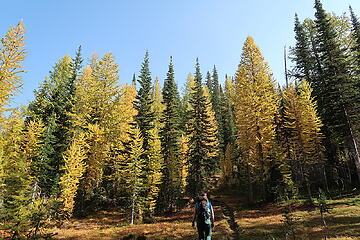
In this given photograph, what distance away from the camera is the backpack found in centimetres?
808

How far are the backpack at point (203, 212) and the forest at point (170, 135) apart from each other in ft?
41.1

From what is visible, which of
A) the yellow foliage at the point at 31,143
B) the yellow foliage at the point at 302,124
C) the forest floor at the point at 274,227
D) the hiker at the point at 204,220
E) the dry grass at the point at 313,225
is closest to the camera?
the hiker at the point at 204,220

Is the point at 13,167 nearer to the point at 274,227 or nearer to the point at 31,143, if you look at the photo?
the point at 31,143

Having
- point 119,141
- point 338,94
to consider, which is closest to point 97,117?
point 119,141

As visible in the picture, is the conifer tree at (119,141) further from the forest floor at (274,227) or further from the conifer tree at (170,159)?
the forest floor at (274,227)

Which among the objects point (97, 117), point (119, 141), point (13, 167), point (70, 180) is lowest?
point (70, 180)

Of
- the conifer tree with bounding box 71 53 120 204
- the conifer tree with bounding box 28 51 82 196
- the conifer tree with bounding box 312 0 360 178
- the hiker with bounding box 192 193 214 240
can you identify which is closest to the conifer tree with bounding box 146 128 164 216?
the conifer tree with bounding box 71 53 120 204

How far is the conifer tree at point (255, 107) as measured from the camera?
903 inches

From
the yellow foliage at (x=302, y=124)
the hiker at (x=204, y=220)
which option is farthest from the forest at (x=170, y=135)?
the hiker at (x=204, y=220)

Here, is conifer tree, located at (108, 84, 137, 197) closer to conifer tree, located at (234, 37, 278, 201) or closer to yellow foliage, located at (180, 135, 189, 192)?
yellow foliage, located at (180, 135, 189, 192)

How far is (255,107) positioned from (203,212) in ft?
59.8

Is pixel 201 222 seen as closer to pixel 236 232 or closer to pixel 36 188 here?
pixel 236 232

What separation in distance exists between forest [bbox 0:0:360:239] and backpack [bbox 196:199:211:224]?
1253cm

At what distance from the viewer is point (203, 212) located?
26.7 feet
